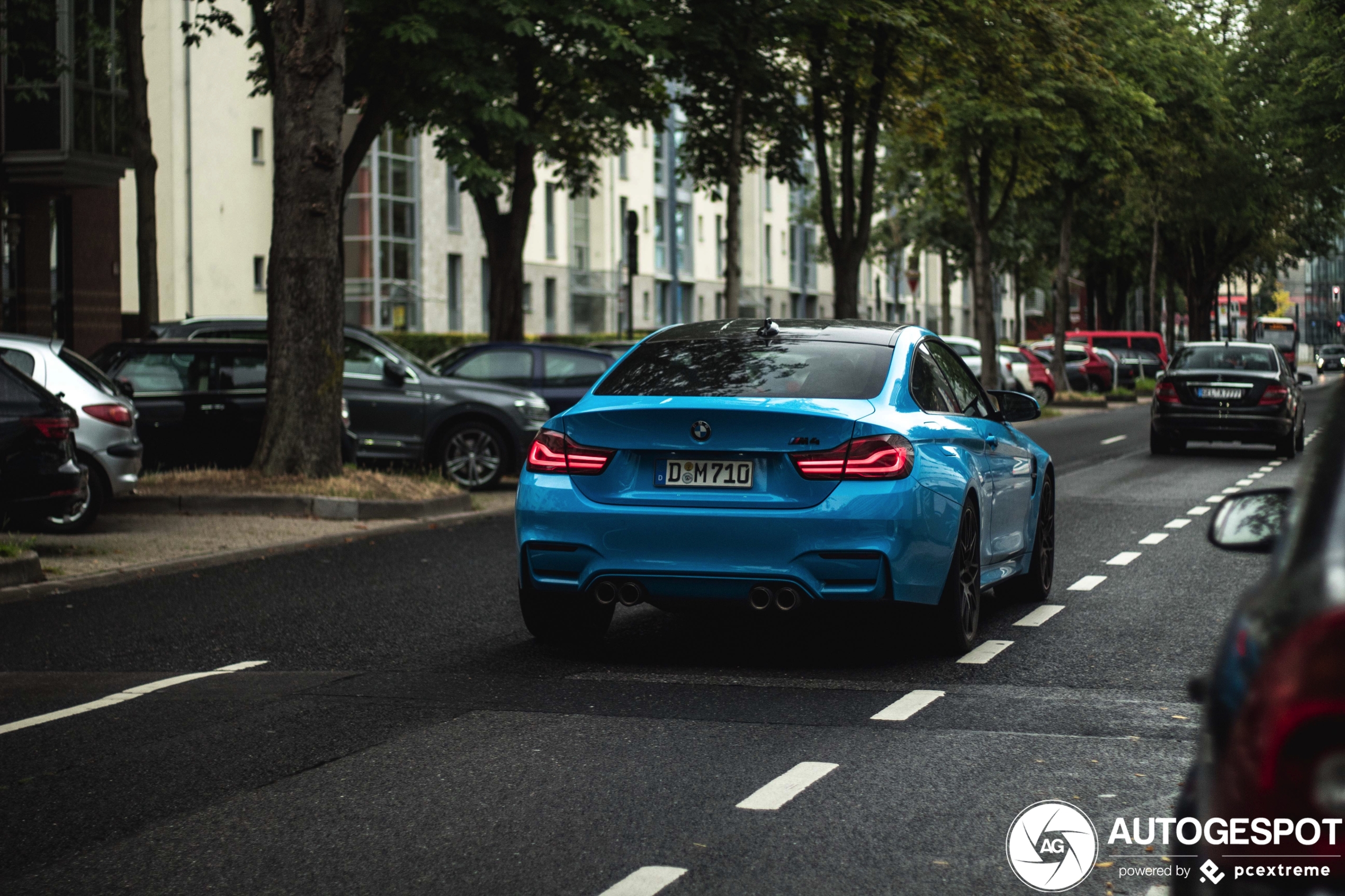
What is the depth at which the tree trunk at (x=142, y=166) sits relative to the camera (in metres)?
23.1

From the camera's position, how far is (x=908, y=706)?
7.03 m

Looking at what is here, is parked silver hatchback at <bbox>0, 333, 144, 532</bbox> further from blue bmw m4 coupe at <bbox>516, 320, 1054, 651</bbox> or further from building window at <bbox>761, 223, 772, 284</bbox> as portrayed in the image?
building window at <bbox>761, 223, 772, 284</bbox>

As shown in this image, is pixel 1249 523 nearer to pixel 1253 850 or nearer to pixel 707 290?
pixel 1253 850

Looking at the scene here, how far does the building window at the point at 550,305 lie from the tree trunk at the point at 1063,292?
19.0m

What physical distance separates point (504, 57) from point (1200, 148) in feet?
70.2

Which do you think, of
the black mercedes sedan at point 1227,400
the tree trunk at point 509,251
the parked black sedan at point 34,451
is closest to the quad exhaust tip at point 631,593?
the parked black sedan at point 34,451

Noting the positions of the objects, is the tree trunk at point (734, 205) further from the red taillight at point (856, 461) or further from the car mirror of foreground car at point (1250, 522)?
the car mirror of foreground car at point (1250, 522)

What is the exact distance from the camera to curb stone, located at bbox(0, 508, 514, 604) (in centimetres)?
1101

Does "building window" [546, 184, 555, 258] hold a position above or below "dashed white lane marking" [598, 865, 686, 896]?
above

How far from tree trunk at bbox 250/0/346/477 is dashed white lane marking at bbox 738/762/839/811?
11.0 meters

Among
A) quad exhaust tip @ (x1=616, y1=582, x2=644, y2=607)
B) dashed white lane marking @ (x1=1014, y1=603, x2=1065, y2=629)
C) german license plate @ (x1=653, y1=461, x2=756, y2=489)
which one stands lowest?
dashed white lane marking @ (x1=1014, y1=603, x2=1065, y2=629)

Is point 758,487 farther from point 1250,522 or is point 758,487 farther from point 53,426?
point 53,426

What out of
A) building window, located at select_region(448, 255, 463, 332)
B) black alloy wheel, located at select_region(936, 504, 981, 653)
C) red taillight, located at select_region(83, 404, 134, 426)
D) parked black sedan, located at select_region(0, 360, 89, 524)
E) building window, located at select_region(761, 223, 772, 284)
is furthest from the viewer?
building window, located at select_region(761, 223, 772, 284)

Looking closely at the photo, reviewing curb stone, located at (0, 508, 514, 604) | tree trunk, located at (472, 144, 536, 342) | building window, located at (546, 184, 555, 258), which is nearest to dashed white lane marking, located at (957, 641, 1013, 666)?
curb stone, located at (0, 508, 514, 604)
